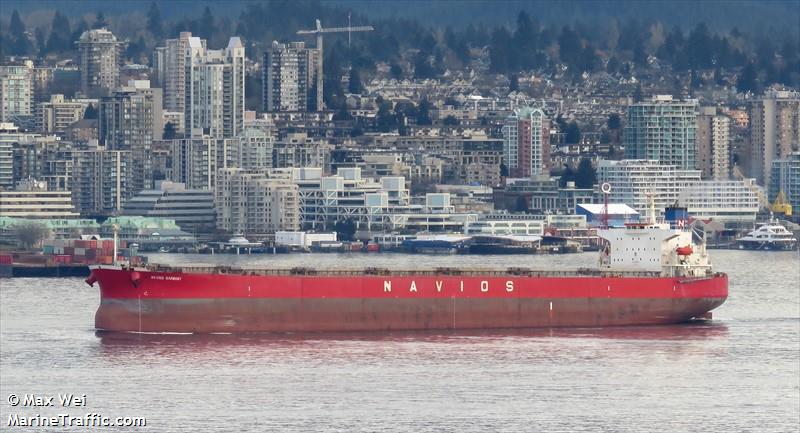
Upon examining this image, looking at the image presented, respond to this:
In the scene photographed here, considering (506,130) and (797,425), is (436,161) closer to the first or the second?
(506,130)

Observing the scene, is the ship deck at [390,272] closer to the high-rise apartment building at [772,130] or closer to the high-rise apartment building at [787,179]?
the high-rise apartment building at [787,179]

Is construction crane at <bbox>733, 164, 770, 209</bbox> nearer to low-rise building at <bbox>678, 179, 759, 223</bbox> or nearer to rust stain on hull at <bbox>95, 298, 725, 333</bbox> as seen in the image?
low-rise building at <bbox>678, 179, 759, 223</bbox>

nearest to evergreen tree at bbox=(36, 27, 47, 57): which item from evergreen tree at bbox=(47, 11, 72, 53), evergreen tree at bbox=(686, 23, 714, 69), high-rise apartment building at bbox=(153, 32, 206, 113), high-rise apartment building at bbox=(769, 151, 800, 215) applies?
evergreen tree at bbox=(47, 11, 72, 53)

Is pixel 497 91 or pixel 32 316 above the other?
pixel 497 91

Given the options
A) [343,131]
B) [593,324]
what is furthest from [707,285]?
[343,131]

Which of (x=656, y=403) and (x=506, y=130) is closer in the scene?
(x=656, y=403)


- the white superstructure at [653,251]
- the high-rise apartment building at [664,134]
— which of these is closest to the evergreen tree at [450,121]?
the high-rise apartment building at [664,134]

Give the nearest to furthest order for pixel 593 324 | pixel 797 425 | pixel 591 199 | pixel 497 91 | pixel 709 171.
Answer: pixel 797 425 → pixel 593 324 → pixel 591 199 → pixel 709 171 → pixel 497 91

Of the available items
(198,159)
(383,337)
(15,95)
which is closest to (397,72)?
(15,95)
